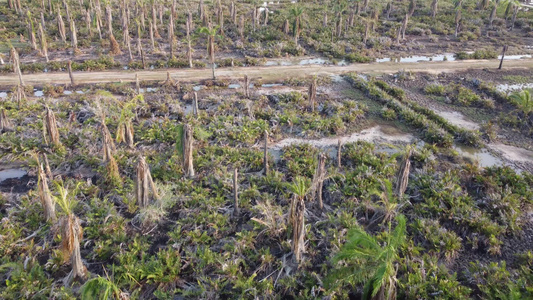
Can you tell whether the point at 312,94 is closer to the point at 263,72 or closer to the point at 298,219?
the point at 263,72

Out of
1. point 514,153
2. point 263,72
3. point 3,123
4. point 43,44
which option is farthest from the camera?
point 263,72

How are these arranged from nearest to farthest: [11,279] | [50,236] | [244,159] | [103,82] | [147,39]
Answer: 1. [11,279]
2. [50,236]
3. [244,159]
4. [103,82]
5. [147,39]

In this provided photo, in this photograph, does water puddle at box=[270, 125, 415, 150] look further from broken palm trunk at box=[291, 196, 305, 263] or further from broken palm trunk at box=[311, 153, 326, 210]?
broken palm trunk at box=[291, 196, 305, 263]

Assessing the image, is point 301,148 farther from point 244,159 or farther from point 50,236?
point 50,236

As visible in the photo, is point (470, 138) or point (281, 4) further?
point (281, 4)

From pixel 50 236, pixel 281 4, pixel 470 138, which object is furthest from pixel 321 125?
pixel 281 4

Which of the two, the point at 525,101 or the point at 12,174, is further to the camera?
the point at 525,101

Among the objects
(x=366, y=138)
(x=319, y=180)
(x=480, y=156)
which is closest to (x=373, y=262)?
(x=319, y=180)

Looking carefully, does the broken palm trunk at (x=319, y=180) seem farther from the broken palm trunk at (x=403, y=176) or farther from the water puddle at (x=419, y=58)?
the water puddle at (x=419, y=58)
